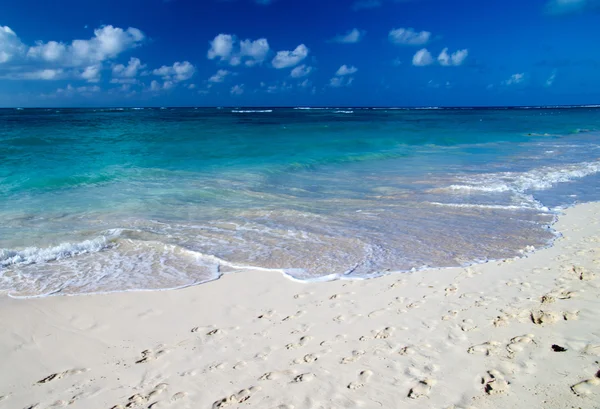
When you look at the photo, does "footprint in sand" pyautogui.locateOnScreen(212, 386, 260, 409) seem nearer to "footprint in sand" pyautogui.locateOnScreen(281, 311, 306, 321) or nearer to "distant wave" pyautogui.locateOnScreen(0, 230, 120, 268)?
"footprint in sand" pyautogui.locateOnScreen(281, 311, 306, 321)

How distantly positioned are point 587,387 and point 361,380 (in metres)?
1.79

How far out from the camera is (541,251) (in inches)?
263

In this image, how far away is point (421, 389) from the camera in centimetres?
334

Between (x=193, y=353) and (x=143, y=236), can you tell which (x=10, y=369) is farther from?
(x=143, y=236)

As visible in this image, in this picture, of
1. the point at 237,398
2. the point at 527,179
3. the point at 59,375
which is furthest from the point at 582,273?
the point at 527,179

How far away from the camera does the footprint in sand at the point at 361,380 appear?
134 inches

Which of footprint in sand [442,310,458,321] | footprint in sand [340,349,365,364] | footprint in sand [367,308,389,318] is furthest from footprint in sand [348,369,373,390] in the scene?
footprint in sand [442,310,458,321]

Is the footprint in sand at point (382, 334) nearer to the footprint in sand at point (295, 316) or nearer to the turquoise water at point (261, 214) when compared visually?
the footprint in sand at point (295, 316)

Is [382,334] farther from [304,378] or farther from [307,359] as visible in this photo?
[304,378]

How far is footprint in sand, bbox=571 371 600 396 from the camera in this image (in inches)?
125

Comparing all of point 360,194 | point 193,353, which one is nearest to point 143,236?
point 193,353

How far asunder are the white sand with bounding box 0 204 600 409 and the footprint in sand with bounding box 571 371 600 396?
1 centimetres

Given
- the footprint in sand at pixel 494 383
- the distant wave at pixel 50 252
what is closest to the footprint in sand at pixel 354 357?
the footprint in sand at pixel 494 383

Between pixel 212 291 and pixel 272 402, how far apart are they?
237 centimetres
